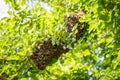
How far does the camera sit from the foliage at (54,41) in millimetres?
4398

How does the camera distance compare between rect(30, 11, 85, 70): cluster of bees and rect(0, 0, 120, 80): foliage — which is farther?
rect(0, 0, 120, 80): foliage

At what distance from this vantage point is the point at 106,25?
370 centimetres

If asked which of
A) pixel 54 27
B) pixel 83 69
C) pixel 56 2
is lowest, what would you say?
pixel 83 69

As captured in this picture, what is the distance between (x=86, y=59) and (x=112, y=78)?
0.57 meters

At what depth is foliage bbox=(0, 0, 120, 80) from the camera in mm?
4398

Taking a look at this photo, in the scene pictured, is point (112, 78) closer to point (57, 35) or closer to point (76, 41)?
point (76, 41)

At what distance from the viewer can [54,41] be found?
413 centimetres

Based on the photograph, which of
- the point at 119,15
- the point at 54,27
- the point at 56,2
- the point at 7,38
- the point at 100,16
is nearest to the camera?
the point at 100,16

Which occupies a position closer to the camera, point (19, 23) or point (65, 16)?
point (65, 16)

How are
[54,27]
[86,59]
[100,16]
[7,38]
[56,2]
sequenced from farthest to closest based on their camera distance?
[56,2]
[7,38]
[86,59]
[54,27]
[100,16]

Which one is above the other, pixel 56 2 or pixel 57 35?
pixel 56 2

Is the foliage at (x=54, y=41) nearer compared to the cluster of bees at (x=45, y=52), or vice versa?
the cluster of bees at (x=45, y=52)

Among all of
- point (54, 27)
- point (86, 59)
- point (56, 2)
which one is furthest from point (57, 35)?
point (56, 2)

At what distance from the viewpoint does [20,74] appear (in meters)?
5.08
